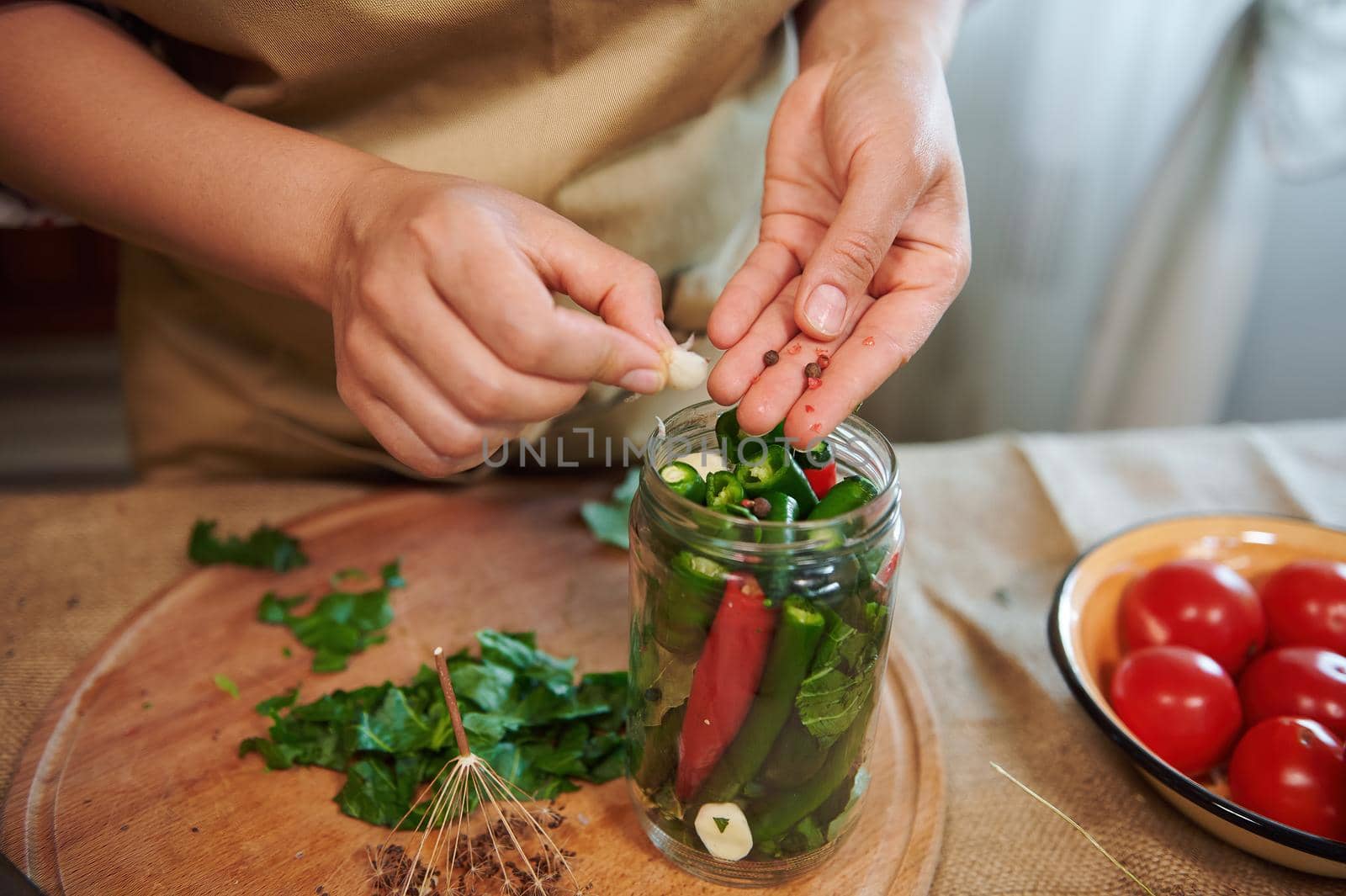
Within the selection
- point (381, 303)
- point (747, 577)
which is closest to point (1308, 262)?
point (747, 577)

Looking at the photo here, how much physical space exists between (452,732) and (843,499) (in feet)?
1.65

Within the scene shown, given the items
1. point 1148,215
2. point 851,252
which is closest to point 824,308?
point 851,252

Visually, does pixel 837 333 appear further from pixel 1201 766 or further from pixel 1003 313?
pixel 1003 313

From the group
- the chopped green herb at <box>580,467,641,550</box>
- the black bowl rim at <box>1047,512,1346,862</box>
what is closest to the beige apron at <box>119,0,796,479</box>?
the chopped green herb at <box>580,467,641,550</box>

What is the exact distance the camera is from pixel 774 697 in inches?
34.2

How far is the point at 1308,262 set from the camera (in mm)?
2410

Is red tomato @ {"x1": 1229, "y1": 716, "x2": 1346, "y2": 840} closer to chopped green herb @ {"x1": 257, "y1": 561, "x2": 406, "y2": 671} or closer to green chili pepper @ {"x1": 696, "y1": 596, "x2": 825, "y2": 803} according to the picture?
green chili pepper @ {"x1": 696, "y1": 596, "x2": 825, "y2": 803}

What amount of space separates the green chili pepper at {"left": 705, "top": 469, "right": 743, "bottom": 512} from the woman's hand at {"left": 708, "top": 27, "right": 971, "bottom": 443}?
0.06 meters

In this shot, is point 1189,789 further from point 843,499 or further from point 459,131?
point 459,131

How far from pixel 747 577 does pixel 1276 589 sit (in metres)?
0.82

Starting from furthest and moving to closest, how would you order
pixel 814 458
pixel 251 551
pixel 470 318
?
pixel 251 551 < pixel 814 458 < pixel 470 318

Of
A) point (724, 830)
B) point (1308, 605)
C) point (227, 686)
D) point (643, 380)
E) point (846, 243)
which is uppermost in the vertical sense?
point (846, 243)

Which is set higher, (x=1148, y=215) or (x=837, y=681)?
(x=1148, y=215)

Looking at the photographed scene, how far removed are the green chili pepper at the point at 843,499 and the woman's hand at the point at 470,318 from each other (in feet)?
0.66
